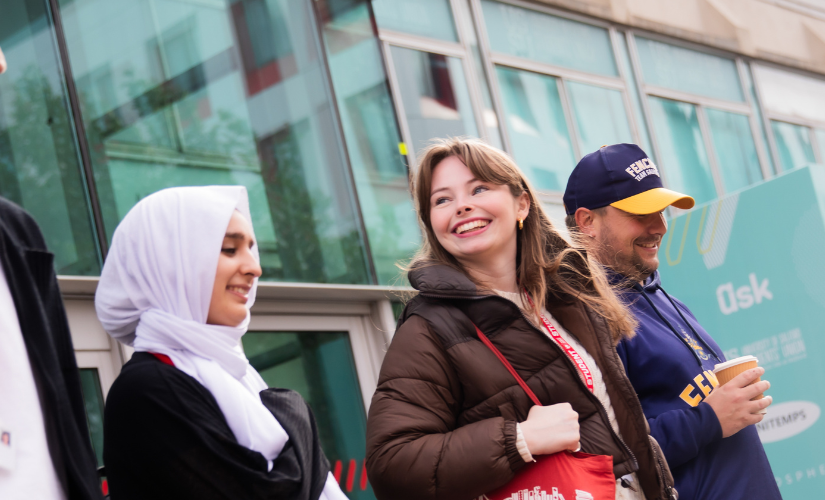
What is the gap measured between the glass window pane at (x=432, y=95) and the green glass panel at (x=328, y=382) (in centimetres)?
200

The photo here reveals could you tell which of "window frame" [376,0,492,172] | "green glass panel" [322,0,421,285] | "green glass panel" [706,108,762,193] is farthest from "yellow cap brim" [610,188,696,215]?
"green glass panel" [706,108,762,193]

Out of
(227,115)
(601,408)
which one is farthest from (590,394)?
(227,115)

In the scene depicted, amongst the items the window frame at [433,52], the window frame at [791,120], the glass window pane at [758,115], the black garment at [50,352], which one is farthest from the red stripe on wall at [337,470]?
the window frame at [791,120]

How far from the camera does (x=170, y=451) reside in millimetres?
1841

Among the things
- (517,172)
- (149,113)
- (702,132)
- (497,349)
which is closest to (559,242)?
(517,172)

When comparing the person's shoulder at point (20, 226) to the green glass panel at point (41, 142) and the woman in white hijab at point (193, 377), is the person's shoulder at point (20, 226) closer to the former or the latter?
the woman in white hijab at point (193, 377)

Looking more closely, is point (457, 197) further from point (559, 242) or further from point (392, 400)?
point (392, 400)

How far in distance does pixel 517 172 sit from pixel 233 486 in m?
1.26

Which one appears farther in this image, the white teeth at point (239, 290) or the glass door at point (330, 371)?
the glass door at point (330, 371)

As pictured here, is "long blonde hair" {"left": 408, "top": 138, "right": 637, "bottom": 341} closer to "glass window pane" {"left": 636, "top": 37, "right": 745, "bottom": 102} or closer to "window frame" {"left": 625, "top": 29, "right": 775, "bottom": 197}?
"window frame" {"left": 625, "top": 29, "right": 775, "bottom": 197}

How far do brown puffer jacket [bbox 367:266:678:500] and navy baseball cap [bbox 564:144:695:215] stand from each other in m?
0.60

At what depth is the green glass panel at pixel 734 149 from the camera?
11.0 metres

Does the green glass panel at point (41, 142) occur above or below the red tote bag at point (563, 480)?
above

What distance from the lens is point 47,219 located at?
466cm
